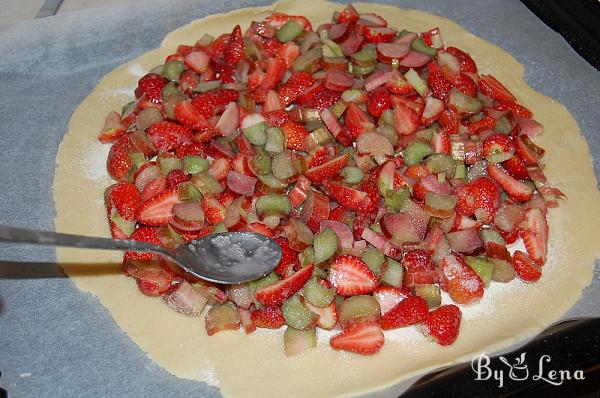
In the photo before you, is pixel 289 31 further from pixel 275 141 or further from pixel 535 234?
pixel 535 234

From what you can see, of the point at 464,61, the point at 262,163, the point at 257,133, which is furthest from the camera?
the point at 464,61

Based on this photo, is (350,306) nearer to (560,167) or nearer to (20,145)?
(560,167)

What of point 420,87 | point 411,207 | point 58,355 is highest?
point 420,87

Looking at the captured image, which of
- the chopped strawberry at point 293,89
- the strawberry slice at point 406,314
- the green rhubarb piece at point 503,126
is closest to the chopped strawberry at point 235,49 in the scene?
the chopped strawberry at point 293,89

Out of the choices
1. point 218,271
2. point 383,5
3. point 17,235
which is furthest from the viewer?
point 383,5

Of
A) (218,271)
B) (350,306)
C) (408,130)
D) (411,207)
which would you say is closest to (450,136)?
(408,130)

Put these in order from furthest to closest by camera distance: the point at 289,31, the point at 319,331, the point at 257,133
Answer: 1. the point at 289,31
2. the point at 257,133
3. the point at 319,331

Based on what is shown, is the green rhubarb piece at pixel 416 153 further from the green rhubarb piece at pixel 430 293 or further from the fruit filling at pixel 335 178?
the green rhubarb piece at pixel 430 293

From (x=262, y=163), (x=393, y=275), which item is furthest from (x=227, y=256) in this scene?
(x=393, y=275)
